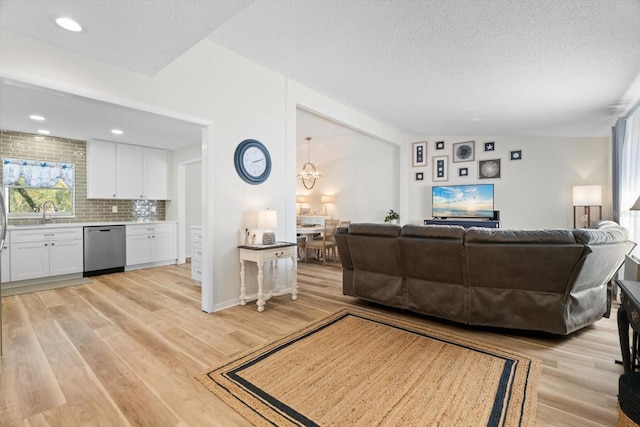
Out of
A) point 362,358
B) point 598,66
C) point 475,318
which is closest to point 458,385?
point 362,358

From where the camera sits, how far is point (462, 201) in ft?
21.6

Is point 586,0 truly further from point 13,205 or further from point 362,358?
point 13,205

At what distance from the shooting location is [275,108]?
4.07 m

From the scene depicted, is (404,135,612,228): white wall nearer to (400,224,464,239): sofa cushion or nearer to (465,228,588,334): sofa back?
(465,228,588,334): sofa back

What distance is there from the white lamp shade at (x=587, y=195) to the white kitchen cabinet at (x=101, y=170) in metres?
8.23

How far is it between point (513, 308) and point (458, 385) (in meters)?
1.13

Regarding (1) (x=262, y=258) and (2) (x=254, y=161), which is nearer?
(1) (x=262, y=258)

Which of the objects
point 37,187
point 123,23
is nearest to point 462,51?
point 123,23

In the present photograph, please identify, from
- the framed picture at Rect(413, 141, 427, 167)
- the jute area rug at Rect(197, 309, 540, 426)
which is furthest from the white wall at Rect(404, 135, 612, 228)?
the jute area rug at Rect(197, 309, 540, 426)

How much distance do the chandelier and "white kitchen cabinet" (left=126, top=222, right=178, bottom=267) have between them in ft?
11.2

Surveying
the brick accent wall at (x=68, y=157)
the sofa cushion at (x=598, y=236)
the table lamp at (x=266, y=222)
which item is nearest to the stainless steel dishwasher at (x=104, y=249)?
the brick accent wall at (x=68, y=157)

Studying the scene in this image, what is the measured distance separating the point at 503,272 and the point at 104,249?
5917 millimetres

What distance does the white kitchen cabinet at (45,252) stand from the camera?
441cm

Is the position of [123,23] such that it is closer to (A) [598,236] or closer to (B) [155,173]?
(A) [598,236]
